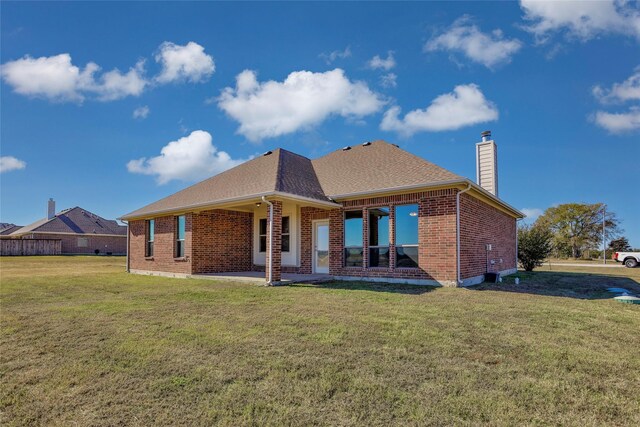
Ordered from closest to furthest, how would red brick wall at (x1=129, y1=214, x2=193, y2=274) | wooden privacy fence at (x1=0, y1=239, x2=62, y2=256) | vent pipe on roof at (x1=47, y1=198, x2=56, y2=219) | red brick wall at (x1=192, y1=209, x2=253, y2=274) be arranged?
red brick wall at (x1=192, y1=209, x2=253, y2=274) < red brick wall at (x1=129, y1=214, x2=193, y2=274) < wooden privacy fence at (x1=0, y1=239, x2=62, y2=256) < vent pipe on roof at (x1=47, y1=198, x2=56, y2=219)

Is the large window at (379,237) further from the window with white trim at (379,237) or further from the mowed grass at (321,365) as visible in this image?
the mowed grass at (321,365)

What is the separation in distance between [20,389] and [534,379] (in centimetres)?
495

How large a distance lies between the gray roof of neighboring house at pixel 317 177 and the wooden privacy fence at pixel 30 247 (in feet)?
91.0

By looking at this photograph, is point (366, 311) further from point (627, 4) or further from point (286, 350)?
point (627, 4)

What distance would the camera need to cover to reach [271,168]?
45.6ft

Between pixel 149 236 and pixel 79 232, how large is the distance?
3351cm

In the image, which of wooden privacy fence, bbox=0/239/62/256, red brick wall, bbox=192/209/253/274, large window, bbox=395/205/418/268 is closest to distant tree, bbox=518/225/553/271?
large window, bbox=395/205/418/268

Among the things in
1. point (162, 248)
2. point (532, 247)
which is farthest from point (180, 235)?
point (532, 247)

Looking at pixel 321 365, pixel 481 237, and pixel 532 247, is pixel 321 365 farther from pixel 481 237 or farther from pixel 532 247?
pixel 532 247

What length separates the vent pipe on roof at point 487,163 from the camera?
15391 mm

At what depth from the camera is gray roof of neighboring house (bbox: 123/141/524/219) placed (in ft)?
37.2

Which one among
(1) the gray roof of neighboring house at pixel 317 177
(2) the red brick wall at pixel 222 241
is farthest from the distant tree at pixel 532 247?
(2) the red brick wall at pixel 222 241

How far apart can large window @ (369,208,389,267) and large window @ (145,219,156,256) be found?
35.6ft

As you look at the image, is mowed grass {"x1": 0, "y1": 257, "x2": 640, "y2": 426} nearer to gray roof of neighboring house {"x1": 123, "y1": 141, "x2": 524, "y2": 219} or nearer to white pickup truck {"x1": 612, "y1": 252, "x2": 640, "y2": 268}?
gray roof of neighboring house {"x1": 123, "y1": 141, "x2": 524, "y2": 219}
